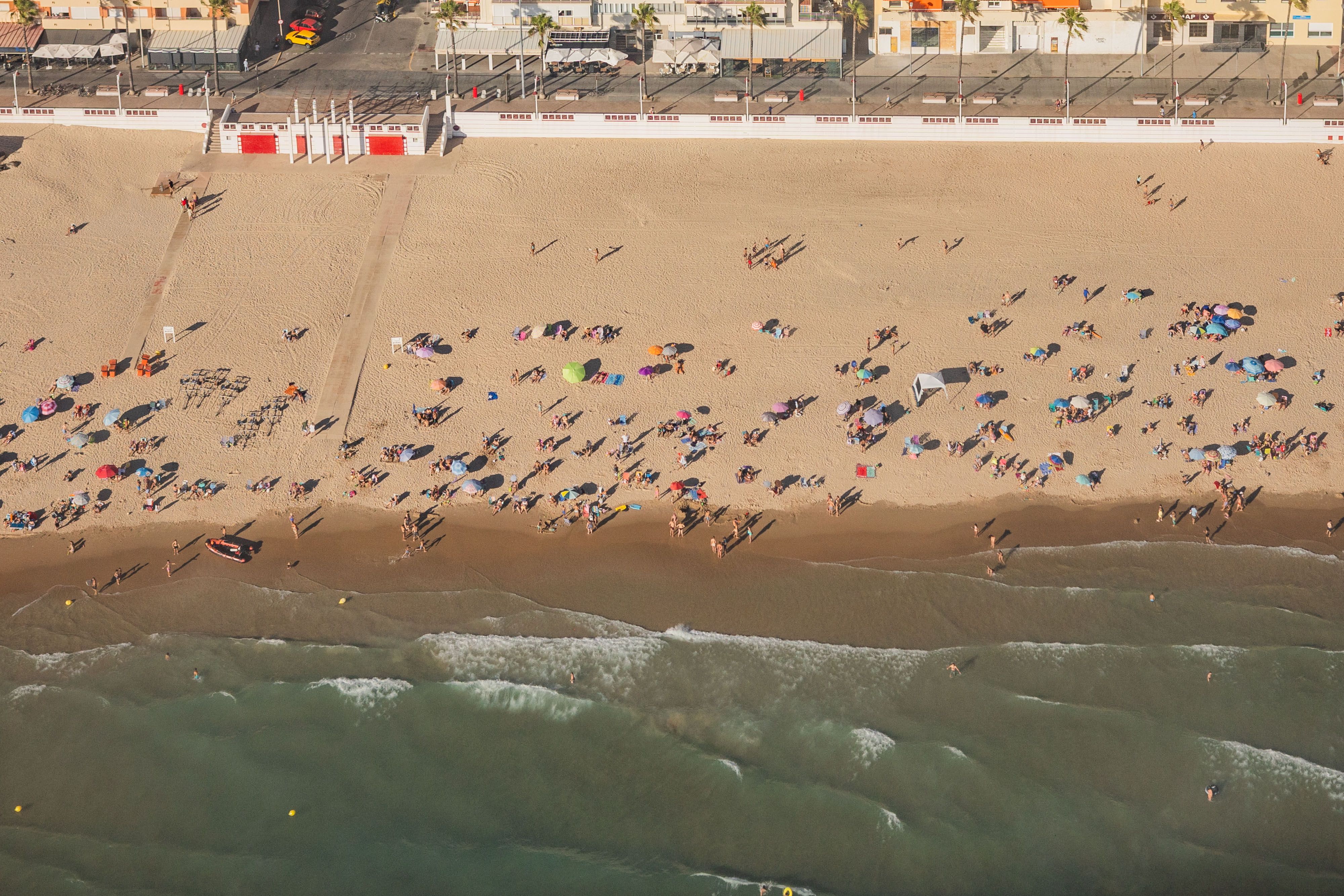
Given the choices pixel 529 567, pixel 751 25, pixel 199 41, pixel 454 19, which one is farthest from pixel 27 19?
pixel 529 567

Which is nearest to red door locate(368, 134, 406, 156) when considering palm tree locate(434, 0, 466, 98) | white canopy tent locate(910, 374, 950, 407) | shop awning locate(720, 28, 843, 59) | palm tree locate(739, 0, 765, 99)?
palm tree locate(434, 0, 466, 98)

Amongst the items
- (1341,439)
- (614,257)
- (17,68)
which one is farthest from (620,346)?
(17,68)

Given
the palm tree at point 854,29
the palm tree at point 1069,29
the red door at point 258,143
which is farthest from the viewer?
the palm tree at point 854,29

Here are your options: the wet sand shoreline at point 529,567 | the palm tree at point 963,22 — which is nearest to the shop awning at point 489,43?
the palm tree at point 963,22

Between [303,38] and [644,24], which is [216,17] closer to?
[303,38]

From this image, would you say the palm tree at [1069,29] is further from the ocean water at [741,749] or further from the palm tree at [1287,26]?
the ocean water at [741,749]

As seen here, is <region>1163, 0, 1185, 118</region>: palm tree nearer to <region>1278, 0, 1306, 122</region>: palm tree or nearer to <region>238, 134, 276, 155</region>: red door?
<region>1278, 0, 1306, 122</region>: palm tree
